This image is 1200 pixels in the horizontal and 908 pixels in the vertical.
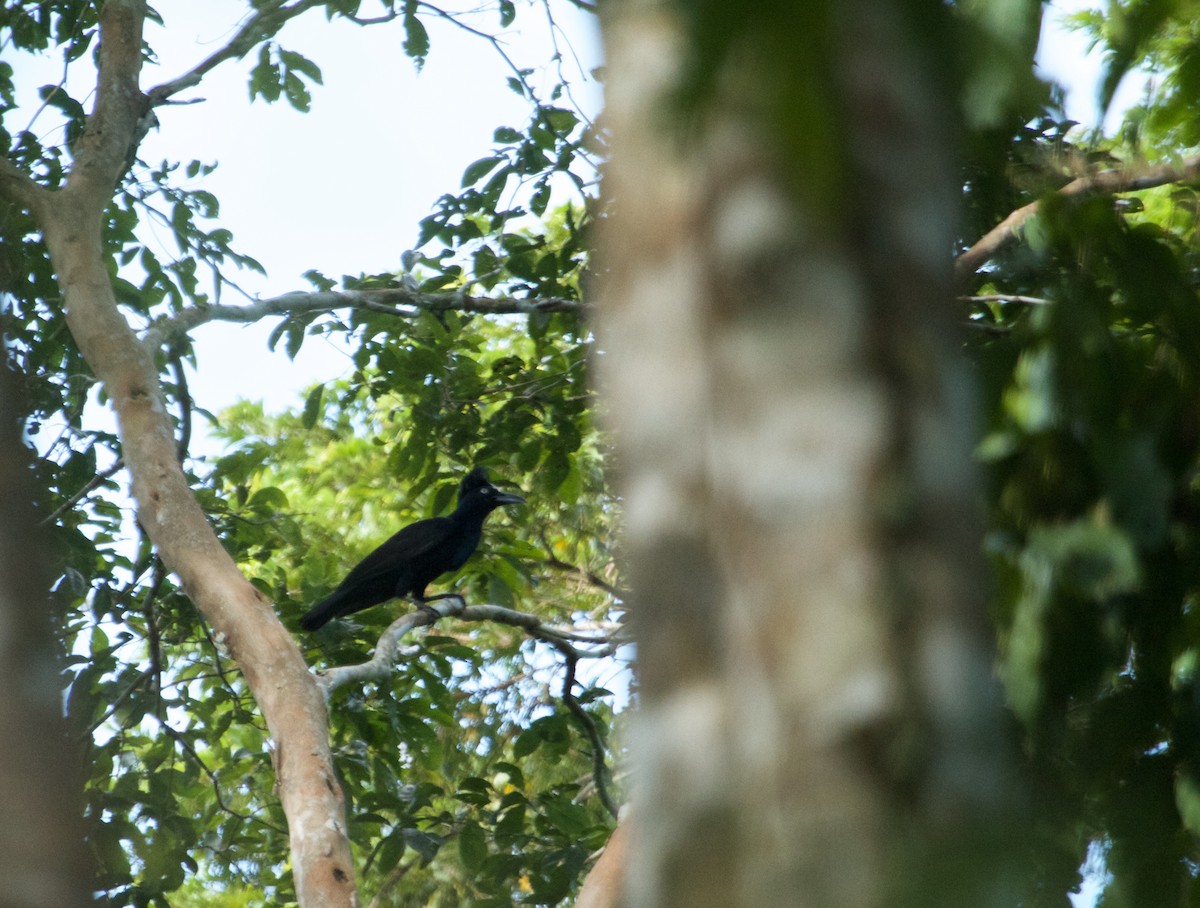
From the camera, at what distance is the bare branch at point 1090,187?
1.52 metres

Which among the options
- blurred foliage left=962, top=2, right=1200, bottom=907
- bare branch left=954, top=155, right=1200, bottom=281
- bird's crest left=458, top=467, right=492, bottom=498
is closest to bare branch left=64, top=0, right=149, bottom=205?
bare branch left=954, top=155, right=1200, bottom=281

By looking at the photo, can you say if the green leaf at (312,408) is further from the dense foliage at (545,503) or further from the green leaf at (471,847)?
the green leaf at (471,847)

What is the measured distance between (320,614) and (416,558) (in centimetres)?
110

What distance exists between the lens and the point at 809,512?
2.16 ft

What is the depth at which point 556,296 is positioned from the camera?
4590 millimetres

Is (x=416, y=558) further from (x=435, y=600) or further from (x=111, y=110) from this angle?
(x=111, y=110)

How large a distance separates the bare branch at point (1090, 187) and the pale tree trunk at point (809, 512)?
0.10m

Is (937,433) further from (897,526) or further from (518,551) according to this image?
(518,551)

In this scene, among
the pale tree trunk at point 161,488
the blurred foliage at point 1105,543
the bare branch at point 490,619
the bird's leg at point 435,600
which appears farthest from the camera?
the bird's leg at point 435,600

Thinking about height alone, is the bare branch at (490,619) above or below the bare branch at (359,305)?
below

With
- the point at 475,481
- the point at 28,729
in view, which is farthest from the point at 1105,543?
the point at 475,481

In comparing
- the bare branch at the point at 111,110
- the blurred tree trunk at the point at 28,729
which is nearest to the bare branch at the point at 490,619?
the bare branch at the point at 111,110

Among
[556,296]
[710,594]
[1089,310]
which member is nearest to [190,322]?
[556,296]

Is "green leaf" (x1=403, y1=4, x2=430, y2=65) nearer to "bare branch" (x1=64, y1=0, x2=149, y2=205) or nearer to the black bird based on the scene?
"bare branch" (x1=64, y1=0, x2=149, y2=205)
